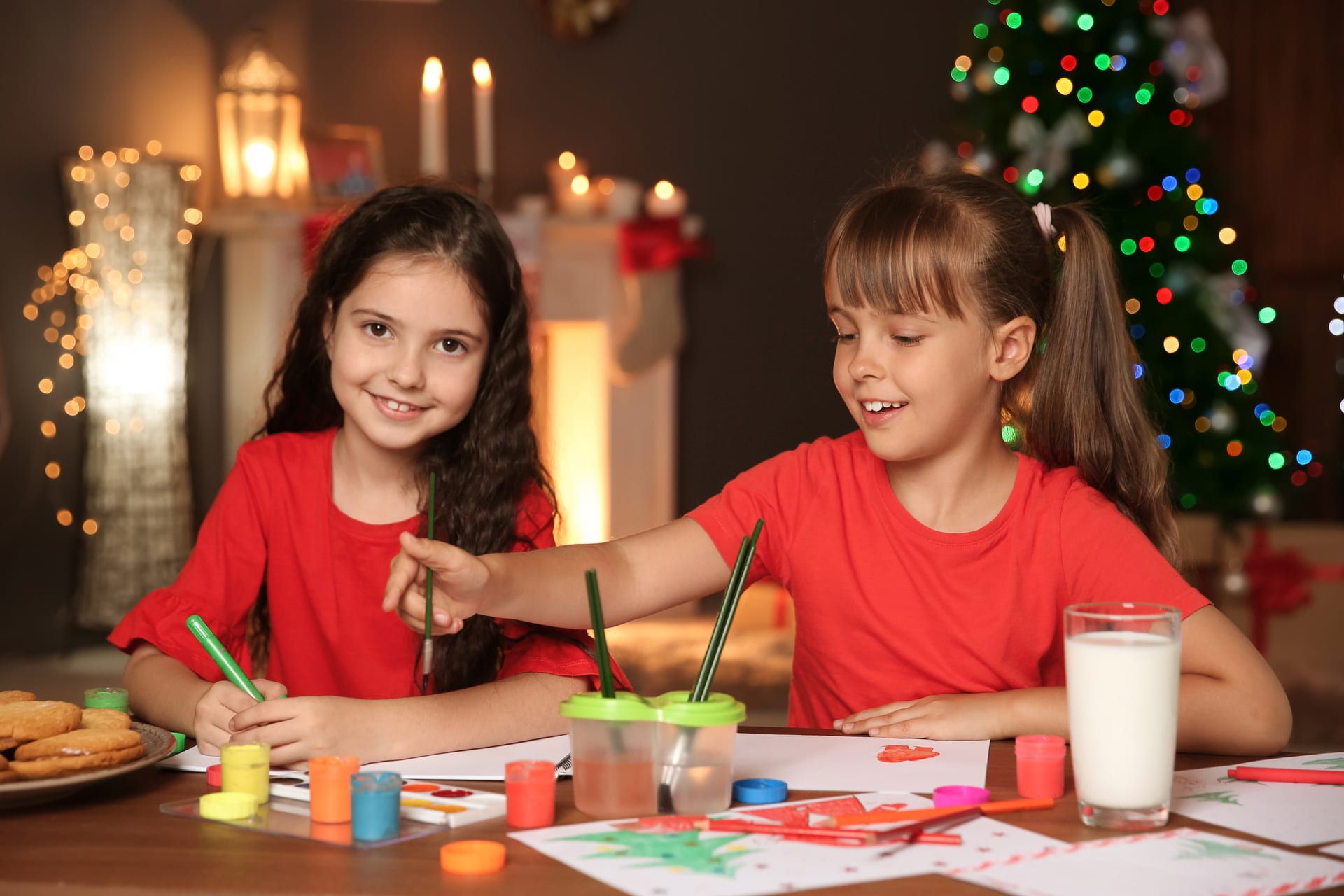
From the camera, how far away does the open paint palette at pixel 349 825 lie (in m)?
0.85

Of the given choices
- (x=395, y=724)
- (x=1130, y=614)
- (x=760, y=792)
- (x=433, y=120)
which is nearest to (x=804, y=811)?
(x=760, y=792)

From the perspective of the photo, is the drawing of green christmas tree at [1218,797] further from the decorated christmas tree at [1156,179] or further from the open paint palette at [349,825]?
the decorated christmas tree at [1156,179]

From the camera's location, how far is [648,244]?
14.2 feet

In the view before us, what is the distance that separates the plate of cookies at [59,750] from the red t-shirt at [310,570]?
496 mm

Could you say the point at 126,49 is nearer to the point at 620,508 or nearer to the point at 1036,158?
the point at 620,508

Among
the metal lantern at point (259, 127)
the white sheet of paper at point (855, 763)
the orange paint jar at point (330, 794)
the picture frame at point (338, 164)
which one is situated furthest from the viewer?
the picture frame at point (338, 164)

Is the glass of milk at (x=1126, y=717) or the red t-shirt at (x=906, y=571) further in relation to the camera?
the red t-shirt at (x=906, y=571)

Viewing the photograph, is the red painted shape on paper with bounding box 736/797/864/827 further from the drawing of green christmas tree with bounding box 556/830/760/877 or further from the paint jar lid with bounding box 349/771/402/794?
the paint jar lid with bounding box 349/771/402/794

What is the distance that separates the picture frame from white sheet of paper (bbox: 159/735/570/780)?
130 inches

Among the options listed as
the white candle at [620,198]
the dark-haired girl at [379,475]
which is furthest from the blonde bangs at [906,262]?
the white candle at [620,198]

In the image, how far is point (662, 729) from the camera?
0.89 m

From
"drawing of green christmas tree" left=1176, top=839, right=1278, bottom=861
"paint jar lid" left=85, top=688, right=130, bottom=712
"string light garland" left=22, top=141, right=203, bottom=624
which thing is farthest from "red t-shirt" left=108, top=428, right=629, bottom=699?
"string light garland" left=22, top=141, right=203, bottom=624

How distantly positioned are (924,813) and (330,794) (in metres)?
0.39

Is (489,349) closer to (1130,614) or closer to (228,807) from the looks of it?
(228,807)
